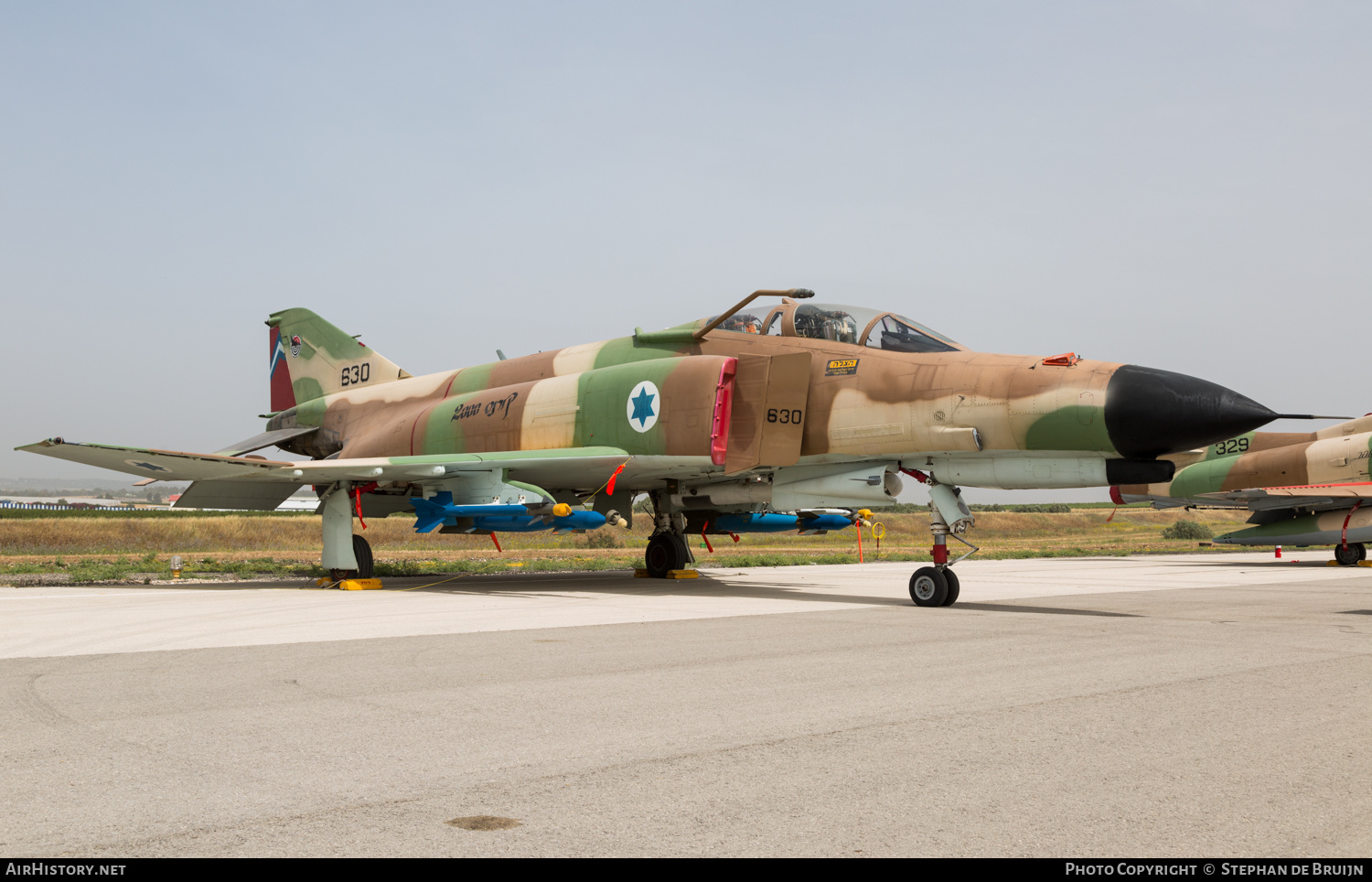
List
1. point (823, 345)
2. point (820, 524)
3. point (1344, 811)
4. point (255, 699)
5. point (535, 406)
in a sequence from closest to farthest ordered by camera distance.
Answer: point (1344, 811) < point (255, 699) < point (823, 345) < point (535, 406) < point (820, 524)

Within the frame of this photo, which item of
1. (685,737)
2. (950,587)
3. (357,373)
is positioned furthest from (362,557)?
(685,737)

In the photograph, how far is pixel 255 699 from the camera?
5504 millimetres

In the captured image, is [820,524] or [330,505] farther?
[820,524]

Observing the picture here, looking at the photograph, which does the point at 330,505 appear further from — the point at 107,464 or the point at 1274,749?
the point at 1274,749

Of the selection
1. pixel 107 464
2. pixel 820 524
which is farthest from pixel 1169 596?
pixel 107 464

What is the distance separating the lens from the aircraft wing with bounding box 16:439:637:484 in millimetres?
14141

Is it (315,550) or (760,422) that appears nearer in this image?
(760,422)

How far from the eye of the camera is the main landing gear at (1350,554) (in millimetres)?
23969

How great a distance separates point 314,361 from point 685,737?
1863cm

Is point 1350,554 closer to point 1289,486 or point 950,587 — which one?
point 1289,486

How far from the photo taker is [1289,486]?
2644cm

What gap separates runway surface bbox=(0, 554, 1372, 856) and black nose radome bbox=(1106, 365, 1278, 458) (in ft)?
6.05

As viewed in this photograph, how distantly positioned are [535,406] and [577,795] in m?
12.4

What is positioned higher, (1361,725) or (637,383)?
(637,383)
